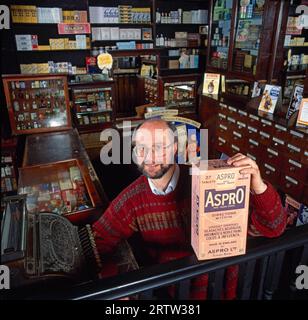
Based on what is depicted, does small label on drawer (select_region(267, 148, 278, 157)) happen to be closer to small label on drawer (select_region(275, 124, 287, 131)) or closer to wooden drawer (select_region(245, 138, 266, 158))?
wooden drawer (select_region(245, 138, 266, 158))

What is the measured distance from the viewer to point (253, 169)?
963mm

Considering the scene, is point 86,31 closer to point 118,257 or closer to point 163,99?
point 163,99

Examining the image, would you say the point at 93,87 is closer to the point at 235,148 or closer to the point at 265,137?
the point at 235,148

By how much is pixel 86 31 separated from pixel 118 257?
17.3 ft

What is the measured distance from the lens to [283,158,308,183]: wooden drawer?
3.06 m

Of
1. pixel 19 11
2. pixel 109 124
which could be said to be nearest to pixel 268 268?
pixel 109 124

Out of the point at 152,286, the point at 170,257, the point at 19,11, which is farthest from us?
the point at 19,11

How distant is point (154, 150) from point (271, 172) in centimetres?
260

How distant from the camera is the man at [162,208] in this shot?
1202mm

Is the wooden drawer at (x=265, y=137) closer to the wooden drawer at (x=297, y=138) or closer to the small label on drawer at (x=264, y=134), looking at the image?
the small label on drawer at (x=264, y=134)

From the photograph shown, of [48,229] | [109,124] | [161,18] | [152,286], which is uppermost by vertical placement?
[161,18]

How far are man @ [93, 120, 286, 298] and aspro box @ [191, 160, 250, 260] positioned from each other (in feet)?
0.92

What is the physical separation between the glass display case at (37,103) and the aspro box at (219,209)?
357 centimetres

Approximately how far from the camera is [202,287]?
4.20 feet
